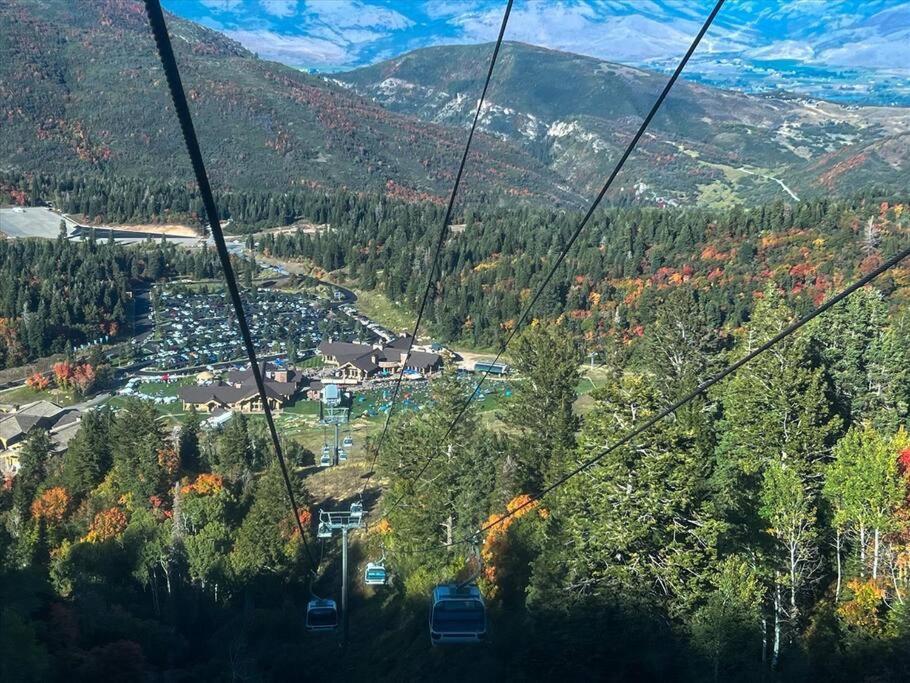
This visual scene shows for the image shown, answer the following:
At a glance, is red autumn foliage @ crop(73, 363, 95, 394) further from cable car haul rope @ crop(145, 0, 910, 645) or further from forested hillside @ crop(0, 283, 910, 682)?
cable car haul rope @ crop(145, 0, 910, 645)

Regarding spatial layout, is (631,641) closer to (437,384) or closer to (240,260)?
(437,384)

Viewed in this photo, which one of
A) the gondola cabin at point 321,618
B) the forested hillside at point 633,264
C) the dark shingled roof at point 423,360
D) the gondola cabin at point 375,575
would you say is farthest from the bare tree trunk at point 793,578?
the dark shingled roof at point 423,360

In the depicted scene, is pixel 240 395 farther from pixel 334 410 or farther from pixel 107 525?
pixel 107 525

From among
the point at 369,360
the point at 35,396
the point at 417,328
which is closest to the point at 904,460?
the point at 417,328

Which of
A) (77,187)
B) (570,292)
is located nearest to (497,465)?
(570,292)

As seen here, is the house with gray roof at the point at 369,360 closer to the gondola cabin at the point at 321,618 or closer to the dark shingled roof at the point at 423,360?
the dark shingled roof at the point at 423,360

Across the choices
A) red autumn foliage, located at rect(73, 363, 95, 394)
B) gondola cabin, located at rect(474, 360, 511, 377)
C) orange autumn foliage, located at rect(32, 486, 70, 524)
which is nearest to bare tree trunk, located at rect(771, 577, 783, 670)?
orange autumn foliage, located at rect(32, 486, 70, 524)
